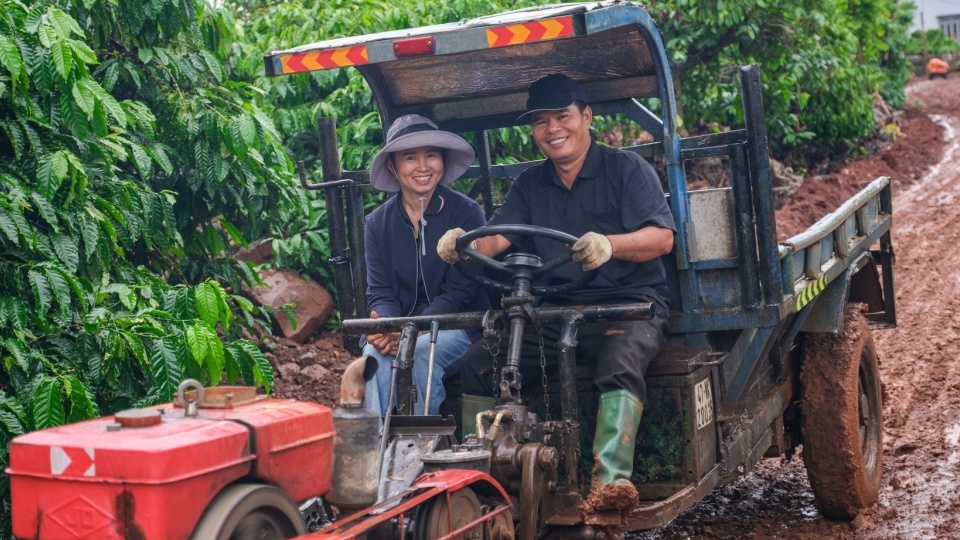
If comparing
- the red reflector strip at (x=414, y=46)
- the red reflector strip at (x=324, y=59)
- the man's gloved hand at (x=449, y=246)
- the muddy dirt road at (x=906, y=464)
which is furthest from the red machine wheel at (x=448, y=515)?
the muddy dirt road at (x=906, y=464)

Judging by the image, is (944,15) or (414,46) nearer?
(414,46)

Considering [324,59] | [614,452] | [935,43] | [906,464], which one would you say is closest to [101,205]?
[324,59]

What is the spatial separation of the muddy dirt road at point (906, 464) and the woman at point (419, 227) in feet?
4.59

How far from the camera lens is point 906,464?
6293 mm

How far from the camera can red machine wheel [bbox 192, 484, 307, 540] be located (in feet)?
9.05

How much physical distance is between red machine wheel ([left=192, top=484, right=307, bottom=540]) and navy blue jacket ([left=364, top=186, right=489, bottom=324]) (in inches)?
79.0

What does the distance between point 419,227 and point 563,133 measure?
0.77 meters

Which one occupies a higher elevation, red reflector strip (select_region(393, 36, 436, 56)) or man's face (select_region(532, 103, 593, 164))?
red reflector strip (select_region(393, 36, 436, 56))

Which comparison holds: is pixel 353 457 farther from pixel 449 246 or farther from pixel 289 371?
pixel 289 371

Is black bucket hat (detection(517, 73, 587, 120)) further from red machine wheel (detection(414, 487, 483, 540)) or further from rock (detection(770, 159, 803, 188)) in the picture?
rock (detection(770, 159, 803, 188))

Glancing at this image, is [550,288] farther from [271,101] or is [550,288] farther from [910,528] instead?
[271,101]

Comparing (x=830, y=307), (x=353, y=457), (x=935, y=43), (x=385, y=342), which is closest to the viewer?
(x=353, y=457)

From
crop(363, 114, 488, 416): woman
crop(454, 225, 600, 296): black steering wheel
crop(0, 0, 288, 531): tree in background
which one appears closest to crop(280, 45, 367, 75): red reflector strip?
crop(363, 114, 488, 416): woman

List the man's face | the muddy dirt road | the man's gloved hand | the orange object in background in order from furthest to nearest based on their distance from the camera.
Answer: the orange object in background
the muddy dirt road
the man's face
the man's gloved hand
